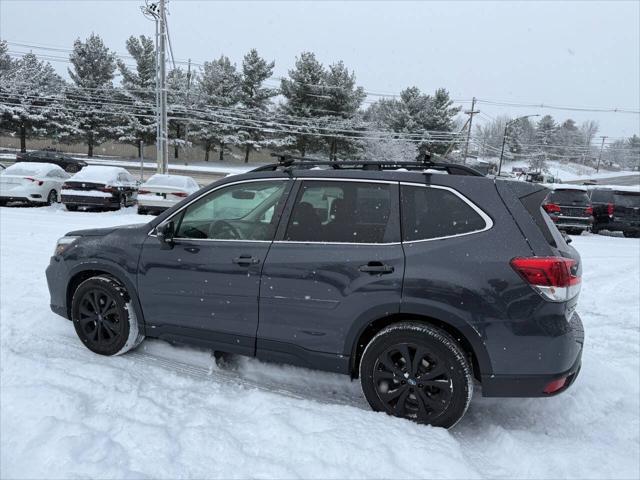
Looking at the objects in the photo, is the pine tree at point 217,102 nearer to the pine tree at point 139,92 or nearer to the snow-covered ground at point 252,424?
the pine tree at point 139,92

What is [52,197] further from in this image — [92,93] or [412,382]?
[92,93]

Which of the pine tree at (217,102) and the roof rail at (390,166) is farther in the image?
the pine tree at (217,102)

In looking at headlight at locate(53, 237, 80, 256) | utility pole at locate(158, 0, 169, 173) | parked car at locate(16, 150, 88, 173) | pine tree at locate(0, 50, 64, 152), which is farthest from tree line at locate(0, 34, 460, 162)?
headlight at locate(53, 237, 80, 256)

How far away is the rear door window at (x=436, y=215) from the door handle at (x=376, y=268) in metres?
0.24

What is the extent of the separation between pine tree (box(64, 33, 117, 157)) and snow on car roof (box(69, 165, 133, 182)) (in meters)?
33.2

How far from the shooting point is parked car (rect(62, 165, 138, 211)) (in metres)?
13.4

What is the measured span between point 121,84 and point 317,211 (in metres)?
48.6

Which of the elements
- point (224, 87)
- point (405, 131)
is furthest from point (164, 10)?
point (405, 131)

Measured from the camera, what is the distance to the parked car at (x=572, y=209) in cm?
1459

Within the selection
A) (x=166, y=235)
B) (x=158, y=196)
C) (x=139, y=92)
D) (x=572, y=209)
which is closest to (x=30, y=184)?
(x=158, y=196)

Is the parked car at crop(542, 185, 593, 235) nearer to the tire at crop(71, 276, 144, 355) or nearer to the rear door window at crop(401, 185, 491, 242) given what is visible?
the rear door window at crop(401, 185, 491, 242)

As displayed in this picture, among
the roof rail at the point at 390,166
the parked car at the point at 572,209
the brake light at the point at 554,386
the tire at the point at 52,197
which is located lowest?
the tire at the point at 52,197

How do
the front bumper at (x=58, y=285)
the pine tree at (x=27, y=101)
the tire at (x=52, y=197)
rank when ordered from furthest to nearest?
1. the pine tree at (x=27, y=101)
2. the tire at (x=52, y=197)
3. the front bumper at (x=58, y=285)

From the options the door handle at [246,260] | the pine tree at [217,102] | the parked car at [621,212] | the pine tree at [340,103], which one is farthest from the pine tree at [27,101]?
the door handle at [246,260]
